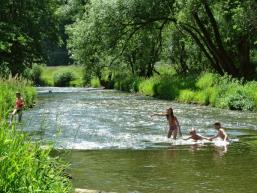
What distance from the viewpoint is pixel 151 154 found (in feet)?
56.6

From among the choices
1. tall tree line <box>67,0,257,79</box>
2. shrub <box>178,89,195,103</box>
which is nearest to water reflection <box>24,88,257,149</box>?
shrub <box>178,89,195,103</box>

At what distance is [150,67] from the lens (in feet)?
219

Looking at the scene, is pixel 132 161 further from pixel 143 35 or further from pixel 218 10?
pixel 143 35

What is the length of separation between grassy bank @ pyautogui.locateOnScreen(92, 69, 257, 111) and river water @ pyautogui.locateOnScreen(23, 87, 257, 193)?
4.88m

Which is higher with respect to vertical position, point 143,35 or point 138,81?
point 143,35

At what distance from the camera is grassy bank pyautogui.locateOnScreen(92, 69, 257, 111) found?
34.0m

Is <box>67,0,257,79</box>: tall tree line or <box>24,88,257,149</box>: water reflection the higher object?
<box>67,0,257,79</box>: tall tree line

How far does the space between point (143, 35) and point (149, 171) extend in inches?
1417

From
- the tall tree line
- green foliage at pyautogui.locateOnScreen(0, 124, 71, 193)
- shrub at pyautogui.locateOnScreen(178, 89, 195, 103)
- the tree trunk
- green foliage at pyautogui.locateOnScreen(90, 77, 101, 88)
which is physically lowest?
green foliage at pyautogui.locateOnScreen(90, 77, 101, 88)

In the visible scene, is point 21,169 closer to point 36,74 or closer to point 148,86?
point 148,86

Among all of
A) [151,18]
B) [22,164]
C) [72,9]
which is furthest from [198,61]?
[22,164]

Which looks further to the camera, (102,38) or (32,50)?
(32,50)

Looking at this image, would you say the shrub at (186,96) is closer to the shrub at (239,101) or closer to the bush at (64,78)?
the shrub at (239,101)

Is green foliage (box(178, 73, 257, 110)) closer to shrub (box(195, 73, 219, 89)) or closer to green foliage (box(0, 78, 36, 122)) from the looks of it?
shrub (box(195, 73, 219, 89))
